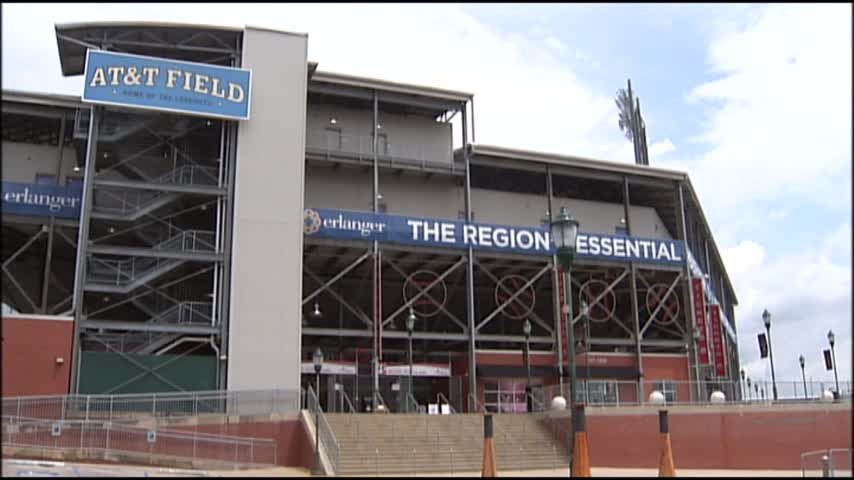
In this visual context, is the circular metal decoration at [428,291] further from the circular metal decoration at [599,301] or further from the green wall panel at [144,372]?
the green wall panel at [144,372]

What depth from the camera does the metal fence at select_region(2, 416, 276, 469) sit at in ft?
86.0

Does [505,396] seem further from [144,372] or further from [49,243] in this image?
[49,243]

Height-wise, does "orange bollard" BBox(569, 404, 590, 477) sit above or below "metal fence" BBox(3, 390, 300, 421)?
below

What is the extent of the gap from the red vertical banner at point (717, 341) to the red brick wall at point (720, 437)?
18158 millimetres

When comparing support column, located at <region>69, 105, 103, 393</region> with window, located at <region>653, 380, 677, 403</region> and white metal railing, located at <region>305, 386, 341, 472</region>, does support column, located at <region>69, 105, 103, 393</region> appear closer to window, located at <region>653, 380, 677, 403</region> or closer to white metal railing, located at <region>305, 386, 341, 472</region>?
white metal railing, located at <region>305, 386, 341, 472</region>

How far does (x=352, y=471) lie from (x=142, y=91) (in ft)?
60.8

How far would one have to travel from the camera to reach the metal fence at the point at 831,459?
2353cm

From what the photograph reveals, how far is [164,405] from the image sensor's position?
32.7 meters

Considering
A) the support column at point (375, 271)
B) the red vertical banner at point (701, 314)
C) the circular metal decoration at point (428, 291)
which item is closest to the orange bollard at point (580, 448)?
the support column at point (375, 271)

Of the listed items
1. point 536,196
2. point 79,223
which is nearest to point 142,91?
point 79,223

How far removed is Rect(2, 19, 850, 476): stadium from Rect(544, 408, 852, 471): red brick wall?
1.97 m

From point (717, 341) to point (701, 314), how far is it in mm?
3245

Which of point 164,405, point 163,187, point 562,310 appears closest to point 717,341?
point 562,310

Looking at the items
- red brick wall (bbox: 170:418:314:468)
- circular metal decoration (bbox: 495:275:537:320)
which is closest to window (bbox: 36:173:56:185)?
red brick wall (bbox: 170:418:314:468)
